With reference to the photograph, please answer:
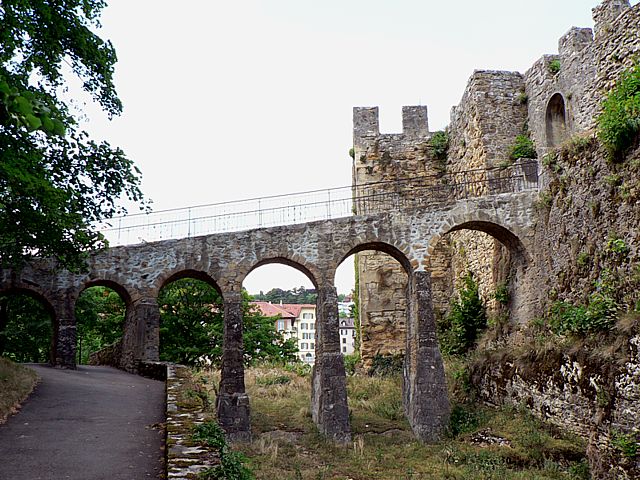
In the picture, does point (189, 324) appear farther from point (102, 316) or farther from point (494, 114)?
point (494, 114)

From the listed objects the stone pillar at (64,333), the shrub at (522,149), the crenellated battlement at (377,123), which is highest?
the crenellated battlement at (377,123)

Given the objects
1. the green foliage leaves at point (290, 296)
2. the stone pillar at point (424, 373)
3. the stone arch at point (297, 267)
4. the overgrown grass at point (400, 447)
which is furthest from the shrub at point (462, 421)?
the green foliage leaves at point (290, 296)

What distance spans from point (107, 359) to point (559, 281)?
15.4 meters

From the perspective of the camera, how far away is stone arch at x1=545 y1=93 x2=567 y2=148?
18.0 m

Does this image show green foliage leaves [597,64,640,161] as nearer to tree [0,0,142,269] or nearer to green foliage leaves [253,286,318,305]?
tree [0,0,142,269]

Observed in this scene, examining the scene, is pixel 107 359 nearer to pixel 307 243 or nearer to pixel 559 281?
pixel 307 243

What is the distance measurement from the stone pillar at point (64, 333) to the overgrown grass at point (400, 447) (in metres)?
5.44

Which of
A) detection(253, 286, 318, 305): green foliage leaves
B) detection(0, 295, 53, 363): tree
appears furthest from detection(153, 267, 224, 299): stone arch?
detection(253, 286, 318, 305): green foliage leaves

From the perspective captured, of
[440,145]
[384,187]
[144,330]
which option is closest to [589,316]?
[144,330]

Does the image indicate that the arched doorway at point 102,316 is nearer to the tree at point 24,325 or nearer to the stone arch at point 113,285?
the tree at point 24,325

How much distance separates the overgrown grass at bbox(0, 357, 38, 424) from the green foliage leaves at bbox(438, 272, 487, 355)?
40.4 feet

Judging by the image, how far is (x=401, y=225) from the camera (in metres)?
16.2

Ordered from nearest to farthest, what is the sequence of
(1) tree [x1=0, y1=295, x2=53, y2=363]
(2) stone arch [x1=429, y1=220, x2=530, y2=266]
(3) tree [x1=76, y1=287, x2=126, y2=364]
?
(2) stone arch [x1=429, y1=220, x2=530, y2=266], (1) tree [x1=0, y1=295, x2=53, y2=363], (3) tree [x1=76, y1=287, x2=126, y2=364]

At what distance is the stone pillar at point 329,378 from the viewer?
1434 cm
